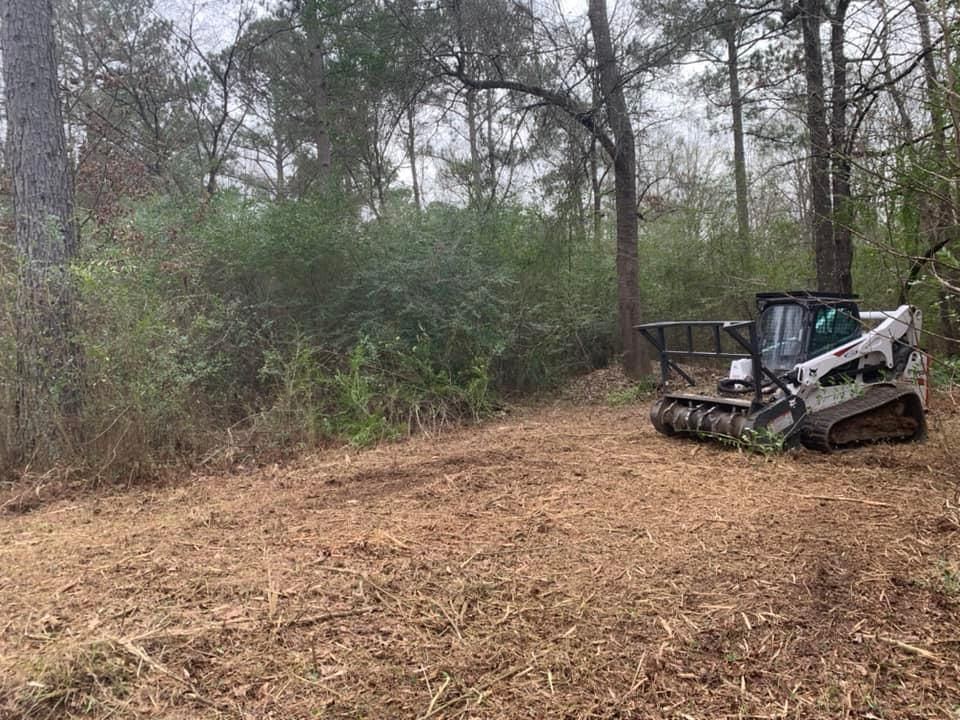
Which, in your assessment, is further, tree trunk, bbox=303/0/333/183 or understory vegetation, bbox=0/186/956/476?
tree trunk, bbox=303/0/333/183

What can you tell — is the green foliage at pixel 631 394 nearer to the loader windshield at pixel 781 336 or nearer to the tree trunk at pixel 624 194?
the tree trunk at pixel 624 194

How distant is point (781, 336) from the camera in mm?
6023

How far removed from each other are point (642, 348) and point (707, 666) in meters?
8.48

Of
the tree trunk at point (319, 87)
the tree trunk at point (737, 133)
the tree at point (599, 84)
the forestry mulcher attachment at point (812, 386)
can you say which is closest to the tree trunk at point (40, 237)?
the tree trunk at point (319, 87)

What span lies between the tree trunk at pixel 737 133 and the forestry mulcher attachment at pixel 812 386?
3.27 metres

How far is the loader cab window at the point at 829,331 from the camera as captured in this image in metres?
5.80

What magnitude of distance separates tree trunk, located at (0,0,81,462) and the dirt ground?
3.13 feet

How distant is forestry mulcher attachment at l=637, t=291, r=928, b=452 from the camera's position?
532 cm

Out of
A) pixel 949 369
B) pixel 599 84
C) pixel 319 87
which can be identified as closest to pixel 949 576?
pixel 949 369

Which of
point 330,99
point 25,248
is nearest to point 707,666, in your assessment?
point 25,248

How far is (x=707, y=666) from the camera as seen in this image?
7.45 ft

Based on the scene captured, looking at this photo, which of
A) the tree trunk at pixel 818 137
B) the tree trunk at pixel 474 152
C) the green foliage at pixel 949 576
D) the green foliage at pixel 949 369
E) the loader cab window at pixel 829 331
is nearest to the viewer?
the green foliage at pixel 949 576

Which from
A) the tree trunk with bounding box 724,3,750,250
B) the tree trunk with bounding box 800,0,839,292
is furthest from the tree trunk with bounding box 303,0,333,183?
the tree trunk with bounding box 800,0,839,292

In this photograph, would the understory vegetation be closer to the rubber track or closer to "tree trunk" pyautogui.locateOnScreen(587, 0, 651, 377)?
"tree trunk" pyautogui.locateOnScreen(587, 0, 651, 377)
